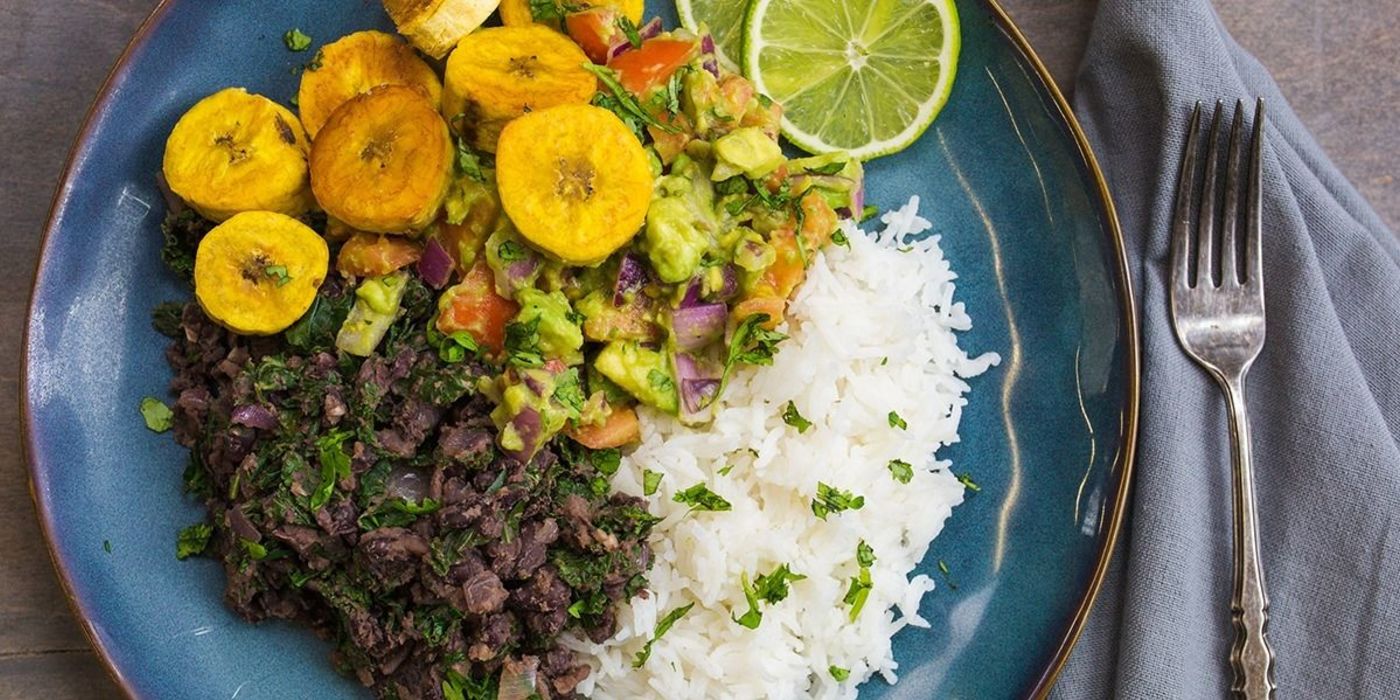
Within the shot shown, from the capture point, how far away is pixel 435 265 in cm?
329

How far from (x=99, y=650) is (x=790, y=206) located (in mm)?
2418

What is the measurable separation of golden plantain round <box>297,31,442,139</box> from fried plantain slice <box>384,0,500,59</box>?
131 millimetres

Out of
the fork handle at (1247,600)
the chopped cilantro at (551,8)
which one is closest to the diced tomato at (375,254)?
the chopped cilantro at (551,8)

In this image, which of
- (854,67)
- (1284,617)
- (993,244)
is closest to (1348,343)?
(1284,617)

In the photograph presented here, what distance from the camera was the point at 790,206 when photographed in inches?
134

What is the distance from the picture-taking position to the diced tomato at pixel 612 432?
329cm

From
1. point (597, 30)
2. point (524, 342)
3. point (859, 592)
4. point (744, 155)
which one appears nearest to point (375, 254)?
point (524, 342)

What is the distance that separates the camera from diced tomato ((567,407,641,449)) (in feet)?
10.8

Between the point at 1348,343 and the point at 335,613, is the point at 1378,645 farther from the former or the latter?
the point at 335,613

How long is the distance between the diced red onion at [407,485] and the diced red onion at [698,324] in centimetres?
82

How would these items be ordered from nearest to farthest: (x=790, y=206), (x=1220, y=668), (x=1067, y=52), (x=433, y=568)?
(x=433, y=568) → (x=790, y=206) → (x=1220, y=668) → (x=1067, y=52)

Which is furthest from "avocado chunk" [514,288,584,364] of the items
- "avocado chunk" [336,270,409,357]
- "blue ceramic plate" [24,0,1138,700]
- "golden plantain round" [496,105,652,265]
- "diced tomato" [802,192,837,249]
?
"blue ceramic plate" [24,0,1138,700]

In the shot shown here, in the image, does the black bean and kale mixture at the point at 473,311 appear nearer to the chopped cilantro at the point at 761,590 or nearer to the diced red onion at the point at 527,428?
the diced red onion at the point at 527,428

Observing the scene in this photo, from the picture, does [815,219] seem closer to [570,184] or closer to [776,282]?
[776,282]
